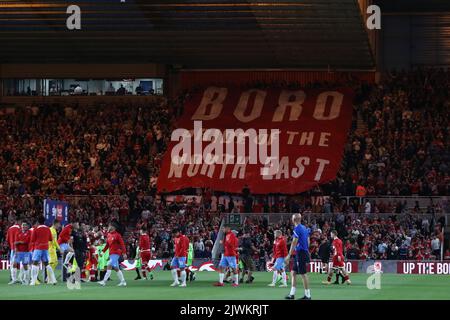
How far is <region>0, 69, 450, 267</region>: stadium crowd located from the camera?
50.2 metres

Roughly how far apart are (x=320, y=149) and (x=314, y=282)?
20.6 meters

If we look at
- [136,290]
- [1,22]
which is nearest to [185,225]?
[1,22]

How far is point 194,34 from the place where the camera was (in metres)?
57.7

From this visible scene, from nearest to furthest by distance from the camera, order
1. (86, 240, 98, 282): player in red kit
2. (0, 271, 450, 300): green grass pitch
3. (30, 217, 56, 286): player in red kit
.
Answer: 1. (0, 271, 450, 300): green grass pitch
2. (30, 217, 56, 286): player in red kit
3. (86, 240, 98, 282): player in red kit

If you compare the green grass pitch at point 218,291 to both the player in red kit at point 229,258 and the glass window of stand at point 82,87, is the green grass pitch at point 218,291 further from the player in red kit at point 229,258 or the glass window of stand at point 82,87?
the glass window of stand at point 82,87

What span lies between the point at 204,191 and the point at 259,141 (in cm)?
450

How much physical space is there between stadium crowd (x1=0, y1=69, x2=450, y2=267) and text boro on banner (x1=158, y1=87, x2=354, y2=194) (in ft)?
2.71

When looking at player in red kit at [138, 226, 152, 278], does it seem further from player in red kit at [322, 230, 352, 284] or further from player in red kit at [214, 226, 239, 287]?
player in red kit at [322, 230, 352, 284]

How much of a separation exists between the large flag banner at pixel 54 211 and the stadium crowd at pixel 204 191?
880 centimetres

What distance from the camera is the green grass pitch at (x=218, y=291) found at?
96.9ft

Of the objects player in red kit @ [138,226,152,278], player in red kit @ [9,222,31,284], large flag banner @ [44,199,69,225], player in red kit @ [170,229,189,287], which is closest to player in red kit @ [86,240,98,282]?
player in red kit @ [138,226,152,278]

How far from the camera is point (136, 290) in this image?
3266cm

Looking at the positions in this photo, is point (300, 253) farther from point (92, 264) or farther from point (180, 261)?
point (92, 264)

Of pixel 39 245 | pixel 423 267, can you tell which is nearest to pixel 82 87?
pixel 423 267
